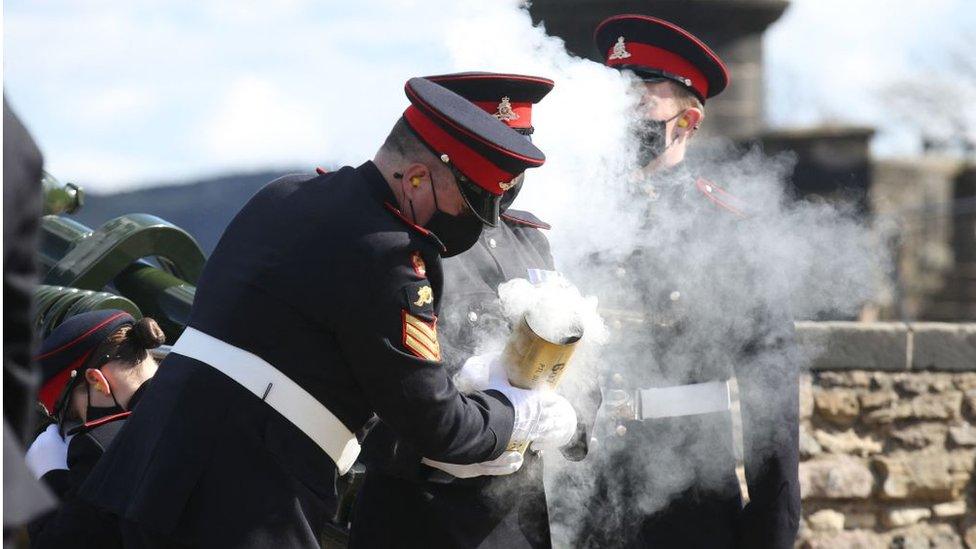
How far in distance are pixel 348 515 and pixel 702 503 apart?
3.62ft

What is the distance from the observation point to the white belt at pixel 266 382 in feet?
9.36

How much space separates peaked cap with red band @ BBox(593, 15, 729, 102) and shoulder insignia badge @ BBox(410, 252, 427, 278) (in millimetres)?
1555

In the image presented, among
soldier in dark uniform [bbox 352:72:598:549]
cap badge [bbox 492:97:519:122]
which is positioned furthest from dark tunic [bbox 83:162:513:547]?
cap badge [bbox 492:97:519:122]

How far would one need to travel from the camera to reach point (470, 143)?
2924 mm

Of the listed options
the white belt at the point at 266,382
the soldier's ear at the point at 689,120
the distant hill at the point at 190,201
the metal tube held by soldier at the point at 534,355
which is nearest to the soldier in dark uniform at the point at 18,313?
the white belt at the point at 266,382

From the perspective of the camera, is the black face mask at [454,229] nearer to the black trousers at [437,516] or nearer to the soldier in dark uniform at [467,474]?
the soldier in dark uniform at [467,474]

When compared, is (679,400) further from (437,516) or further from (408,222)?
(408,222)

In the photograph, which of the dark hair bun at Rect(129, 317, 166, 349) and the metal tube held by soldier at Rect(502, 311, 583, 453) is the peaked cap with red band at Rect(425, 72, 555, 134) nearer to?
the metal tube held by soldier at Rect(502, 311, 583, 453)

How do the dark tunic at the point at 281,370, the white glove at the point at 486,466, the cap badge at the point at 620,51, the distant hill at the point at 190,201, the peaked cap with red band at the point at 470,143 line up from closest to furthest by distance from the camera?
1. the dark tunic at the point at 281,370
2. the peaked cap with red band at the point at 470,143
3. the white glove at the point at 486,466
4. the cap badge at the point at 620,51
5. the distant hill at the point at 190,201

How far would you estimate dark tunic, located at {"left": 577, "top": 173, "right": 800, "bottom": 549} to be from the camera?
3.96 meters

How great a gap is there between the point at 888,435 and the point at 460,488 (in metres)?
3.47

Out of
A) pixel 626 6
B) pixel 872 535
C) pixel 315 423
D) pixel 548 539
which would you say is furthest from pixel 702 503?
pixel 626 6

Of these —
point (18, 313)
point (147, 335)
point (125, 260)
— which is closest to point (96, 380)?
point (147, 335)

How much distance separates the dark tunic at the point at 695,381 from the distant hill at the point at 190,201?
4.05 m
